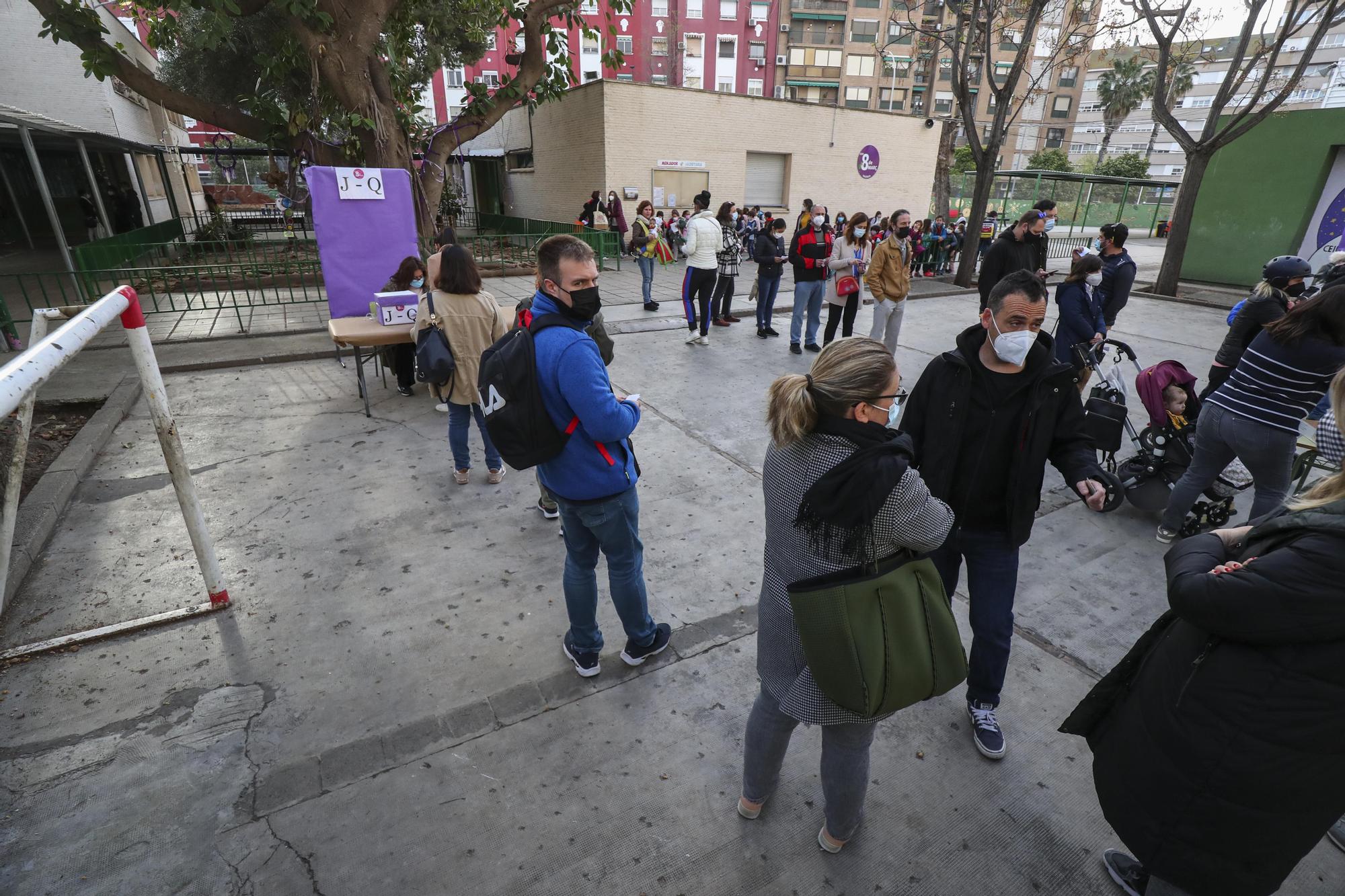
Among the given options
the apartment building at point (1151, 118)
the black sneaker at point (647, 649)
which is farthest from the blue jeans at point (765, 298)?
the apartment building at point (1151, 118)

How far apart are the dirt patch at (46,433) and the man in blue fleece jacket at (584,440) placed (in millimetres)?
3539

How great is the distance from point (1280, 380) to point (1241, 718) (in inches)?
106

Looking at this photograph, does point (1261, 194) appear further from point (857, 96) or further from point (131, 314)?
point (857, 96)

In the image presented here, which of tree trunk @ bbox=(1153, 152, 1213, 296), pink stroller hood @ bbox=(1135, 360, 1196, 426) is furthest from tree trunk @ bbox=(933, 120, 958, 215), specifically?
pink stroller hood @ bbox=(1135, 360, 1196, 426)

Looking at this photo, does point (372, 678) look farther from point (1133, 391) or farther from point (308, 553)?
point (1133, 391)

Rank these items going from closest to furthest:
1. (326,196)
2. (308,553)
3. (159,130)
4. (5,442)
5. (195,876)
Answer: (195,876) → (308,553) → (5,442) → (326,196) → (159,130)

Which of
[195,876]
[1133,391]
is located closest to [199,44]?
[195,876]

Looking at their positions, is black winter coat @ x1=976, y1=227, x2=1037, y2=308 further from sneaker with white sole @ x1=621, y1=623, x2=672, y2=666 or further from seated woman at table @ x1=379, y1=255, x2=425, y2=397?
seated woman at table @ x1=379, y1=255, x2=425, y2=397

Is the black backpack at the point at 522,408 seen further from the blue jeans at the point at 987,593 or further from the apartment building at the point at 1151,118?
the apartment building at the point at 1151,118

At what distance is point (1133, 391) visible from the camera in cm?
713

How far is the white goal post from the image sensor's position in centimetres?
192

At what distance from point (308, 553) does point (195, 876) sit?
205 centimetres

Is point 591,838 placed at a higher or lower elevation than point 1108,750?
lower

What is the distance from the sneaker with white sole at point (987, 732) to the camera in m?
2.59
